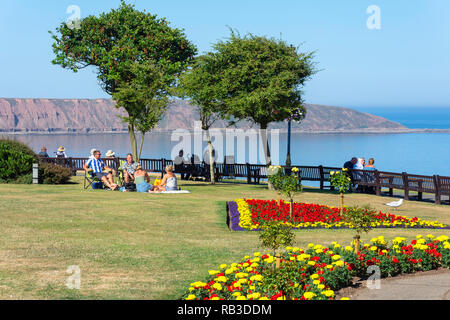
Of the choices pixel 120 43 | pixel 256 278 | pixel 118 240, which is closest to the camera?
pixel 256 278

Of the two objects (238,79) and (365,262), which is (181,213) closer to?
(365,262)

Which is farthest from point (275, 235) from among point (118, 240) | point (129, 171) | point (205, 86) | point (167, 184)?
point (205, 86)

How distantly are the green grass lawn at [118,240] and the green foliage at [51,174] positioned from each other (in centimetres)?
351

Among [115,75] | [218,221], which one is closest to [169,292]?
[218,221]

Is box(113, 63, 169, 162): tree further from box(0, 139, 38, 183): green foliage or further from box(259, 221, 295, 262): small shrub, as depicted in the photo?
box(259, 221, 295, 262): small shrub

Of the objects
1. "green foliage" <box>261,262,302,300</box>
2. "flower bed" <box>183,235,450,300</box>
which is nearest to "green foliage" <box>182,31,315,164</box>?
"flower bed" <box>183,235,450,300</box>

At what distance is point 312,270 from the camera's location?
8742 mm

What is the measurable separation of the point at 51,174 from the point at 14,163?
4.96ft

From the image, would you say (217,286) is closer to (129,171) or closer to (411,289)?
(411,289)

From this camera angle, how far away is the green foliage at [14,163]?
78.1ft

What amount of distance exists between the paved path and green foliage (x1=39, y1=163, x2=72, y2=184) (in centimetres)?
1810

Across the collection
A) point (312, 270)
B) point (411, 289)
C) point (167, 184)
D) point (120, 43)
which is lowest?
point (411, 289)

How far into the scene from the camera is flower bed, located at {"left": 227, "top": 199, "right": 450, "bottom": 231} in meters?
14.9
